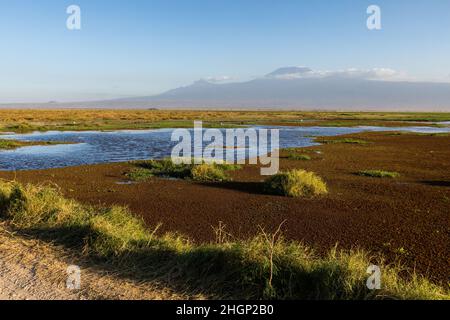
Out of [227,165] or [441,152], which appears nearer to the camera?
[227,165]

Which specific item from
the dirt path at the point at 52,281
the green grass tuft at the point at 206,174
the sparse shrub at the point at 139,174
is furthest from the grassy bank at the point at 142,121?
the dirt path at the point at 52,281

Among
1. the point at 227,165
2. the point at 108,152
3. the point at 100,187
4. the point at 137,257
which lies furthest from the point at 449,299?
the point at 108,152

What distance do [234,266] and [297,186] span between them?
29.4 ft

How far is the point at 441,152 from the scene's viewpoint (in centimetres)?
2977

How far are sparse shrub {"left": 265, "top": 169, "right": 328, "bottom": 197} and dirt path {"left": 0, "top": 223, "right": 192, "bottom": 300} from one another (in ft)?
30.5

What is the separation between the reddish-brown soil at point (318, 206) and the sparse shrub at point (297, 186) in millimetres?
423

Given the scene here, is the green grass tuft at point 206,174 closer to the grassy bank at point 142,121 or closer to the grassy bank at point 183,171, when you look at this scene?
the grassy bank at point 183,171

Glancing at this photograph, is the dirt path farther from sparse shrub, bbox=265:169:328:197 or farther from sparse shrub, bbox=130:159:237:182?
sparse shrub, bbox=130:159:237:182

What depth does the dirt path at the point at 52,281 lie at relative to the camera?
224 inches

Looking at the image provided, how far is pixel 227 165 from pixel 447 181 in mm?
9924

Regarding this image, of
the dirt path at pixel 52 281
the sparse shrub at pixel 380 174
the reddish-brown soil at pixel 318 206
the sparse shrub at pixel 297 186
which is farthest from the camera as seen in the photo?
the sparse shrub at pixel 380 174

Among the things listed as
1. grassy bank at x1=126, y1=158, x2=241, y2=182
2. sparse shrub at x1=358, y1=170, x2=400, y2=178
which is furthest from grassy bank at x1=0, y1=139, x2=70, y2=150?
sparse shrub at x1=358, y1=170, x2=400, y2=178
